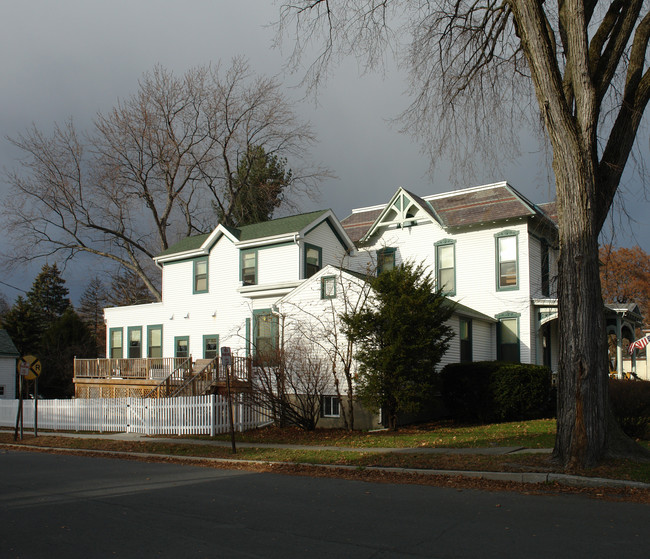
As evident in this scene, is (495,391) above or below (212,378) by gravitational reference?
below

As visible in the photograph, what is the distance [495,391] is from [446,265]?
7703 mm

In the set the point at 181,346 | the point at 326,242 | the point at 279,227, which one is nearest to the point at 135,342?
the point at 181,346

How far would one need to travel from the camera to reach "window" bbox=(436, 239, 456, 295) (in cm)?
2559

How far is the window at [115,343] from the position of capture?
104 feet

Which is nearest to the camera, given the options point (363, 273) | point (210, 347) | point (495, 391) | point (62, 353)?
point (495, 391)

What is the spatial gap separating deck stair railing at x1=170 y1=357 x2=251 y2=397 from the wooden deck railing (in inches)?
88.1

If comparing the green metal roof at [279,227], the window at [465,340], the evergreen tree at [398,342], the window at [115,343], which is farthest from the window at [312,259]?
the window at [115,343]

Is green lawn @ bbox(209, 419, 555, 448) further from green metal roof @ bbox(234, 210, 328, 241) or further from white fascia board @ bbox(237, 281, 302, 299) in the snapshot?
green metal roof @ bbox(234, 210, 328, 241)

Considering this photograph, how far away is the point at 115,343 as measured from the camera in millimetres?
32031

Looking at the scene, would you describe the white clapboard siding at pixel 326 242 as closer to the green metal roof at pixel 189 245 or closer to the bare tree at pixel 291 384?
the green metal roof at pixel 189 245

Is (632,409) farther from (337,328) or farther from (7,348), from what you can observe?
(7,348)

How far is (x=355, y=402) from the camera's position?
19203 millimetres

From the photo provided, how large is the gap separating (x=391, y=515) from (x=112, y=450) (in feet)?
37.4

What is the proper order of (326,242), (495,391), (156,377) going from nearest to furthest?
1. (495,391)
2. (156,377)
3. (326,242)
